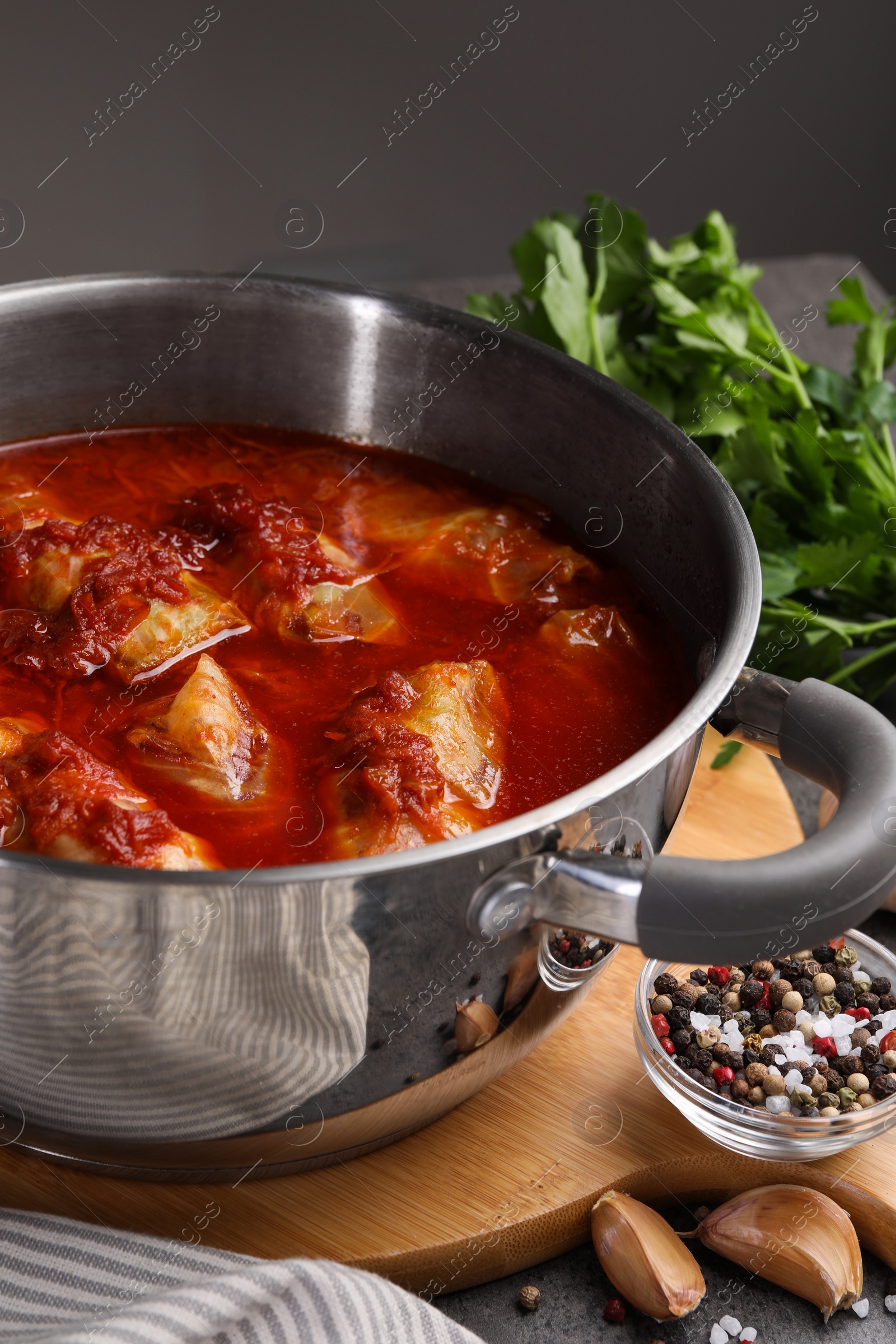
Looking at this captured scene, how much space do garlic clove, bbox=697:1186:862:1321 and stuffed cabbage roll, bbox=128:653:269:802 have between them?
119 cm

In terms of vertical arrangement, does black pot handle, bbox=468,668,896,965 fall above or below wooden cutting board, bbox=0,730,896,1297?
above

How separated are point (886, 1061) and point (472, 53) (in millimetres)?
6040

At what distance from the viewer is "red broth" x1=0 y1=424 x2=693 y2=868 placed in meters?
2.39

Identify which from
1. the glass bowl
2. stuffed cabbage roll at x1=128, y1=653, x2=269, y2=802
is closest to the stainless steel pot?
the glass bowl

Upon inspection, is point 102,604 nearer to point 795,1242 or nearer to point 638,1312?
point 638,1312

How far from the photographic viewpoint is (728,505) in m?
2.47

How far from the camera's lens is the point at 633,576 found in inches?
120

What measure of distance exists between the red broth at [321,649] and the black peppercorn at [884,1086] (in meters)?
0.79

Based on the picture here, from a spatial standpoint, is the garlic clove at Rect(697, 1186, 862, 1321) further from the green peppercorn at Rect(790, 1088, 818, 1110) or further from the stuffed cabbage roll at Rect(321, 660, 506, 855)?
the stuffed cabbage roll at Rect(321, 660, 506, 855)

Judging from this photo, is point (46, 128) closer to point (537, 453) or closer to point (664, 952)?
point (537, 453)

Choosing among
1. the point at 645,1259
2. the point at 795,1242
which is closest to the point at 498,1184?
the point at 645,1259

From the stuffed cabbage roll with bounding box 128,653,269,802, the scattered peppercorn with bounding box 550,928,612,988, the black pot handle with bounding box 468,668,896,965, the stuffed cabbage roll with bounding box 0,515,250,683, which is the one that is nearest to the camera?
the black pot handle with bounding box 468,668,896,965

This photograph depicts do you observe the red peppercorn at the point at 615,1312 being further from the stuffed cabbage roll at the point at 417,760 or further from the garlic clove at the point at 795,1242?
the stuffed cabbage roll at the point at 417,760

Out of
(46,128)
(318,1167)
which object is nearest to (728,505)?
(318,1167)
